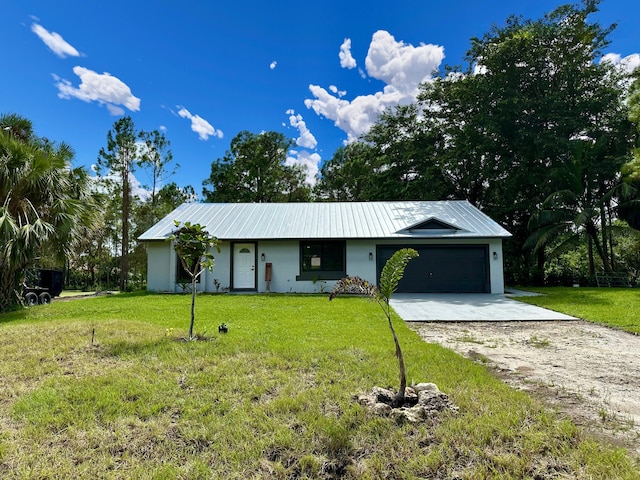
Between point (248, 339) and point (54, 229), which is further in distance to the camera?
point (54, 229)

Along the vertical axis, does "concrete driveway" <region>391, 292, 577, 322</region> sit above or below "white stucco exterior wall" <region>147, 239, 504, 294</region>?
below

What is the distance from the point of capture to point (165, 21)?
36.4 ft

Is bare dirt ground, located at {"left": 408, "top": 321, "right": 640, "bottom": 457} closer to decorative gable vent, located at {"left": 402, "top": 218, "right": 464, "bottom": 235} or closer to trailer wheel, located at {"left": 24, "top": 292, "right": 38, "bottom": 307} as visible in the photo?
decorative gable vent, located at {"left": 402, "top": 218, "right": 464, "bottom": 235}

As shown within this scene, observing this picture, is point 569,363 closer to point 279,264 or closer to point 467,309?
point 467,309

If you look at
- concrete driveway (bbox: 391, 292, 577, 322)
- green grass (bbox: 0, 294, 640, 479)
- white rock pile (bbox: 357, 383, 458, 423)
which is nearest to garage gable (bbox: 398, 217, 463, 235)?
concrete driveway (bbox: 391, 292, 577, 322)

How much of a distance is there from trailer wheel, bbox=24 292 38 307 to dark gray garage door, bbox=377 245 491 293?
11.9 metres

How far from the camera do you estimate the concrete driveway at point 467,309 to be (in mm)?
8078

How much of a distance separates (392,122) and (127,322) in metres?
20.3

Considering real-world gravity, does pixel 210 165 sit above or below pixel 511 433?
above

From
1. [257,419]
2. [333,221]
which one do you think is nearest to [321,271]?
[333,221]

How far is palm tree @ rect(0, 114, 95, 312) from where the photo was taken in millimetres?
7633

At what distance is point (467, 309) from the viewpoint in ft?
31.0

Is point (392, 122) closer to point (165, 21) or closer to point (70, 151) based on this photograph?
point (165, 21)

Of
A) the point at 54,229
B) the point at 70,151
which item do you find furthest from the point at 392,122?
the point at 54,229
